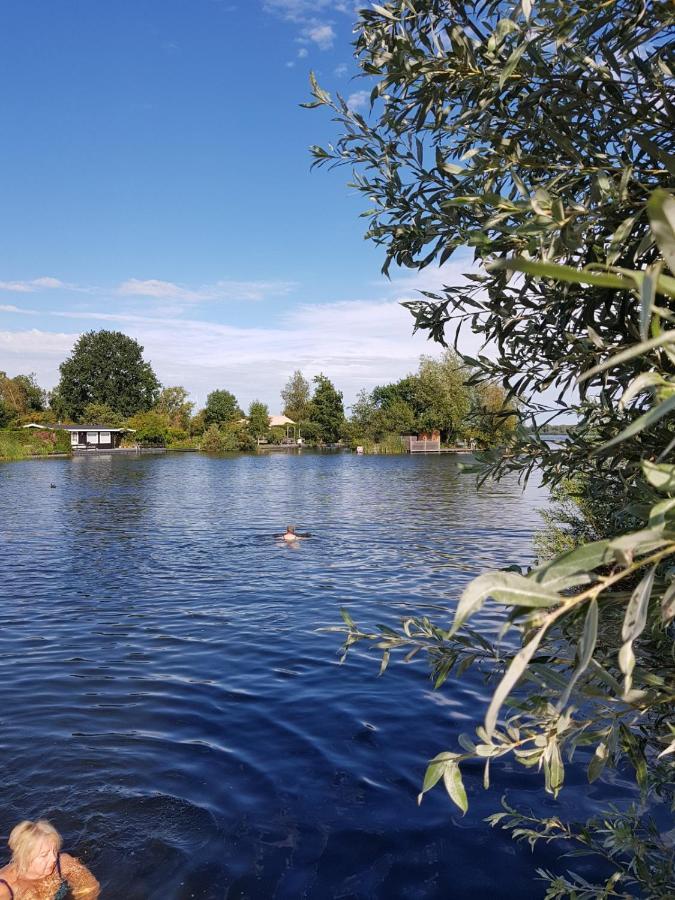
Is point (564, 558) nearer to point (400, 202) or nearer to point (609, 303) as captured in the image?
point (609, 303)

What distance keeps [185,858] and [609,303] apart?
6225 mm

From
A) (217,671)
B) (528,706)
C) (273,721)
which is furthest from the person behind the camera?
(217,671)

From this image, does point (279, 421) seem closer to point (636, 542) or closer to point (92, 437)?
point (92, 437)

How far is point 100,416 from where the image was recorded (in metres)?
125

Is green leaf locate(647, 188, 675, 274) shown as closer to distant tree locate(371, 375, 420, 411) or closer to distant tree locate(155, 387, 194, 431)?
distant tree locate(371, 375, 420, 411)

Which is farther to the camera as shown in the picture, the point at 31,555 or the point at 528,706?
the point at 31,555

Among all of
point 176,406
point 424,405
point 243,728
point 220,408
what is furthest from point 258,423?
point 243,728

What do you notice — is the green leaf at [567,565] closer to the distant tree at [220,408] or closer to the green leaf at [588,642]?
the green leaf at [588,642]

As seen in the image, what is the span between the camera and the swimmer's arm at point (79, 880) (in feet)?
19.4

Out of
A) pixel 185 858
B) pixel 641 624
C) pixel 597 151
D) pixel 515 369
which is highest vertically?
pixel 597 151

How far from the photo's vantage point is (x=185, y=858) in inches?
251

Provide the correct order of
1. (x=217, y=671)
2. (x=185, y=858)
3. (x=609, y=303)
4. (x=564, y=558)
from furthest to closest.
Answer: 1. (x=217, y=671)
2. (x=185, y=858)
3. (x=609, y=303)
4. (x=564, y=558)

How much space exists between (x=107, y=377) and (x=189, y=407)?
2187 cm

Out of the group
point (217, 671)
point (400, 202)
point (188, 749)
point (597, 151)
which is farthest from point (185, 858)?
point (597, 151)
